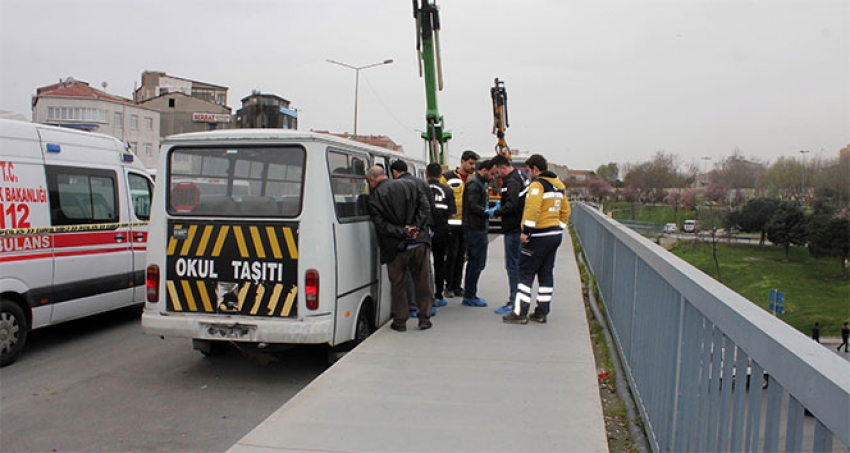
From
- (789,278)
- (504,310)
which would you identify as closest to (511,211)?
(504,310)

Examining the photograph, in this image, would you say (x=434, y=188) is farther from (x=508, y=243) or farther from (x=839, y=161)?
(x=839, y=161)

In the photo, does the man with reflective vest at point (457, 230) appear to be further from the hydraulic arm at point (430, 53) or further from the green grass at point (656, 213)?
the green grass at point (656, 213)

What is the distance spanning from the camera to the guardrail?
5.61 feet

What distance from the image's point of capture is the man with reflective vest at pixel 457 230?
8320 millimetres

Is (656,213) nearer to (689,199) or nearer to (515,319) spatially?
(689,199)

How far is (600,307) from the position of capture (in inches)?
348

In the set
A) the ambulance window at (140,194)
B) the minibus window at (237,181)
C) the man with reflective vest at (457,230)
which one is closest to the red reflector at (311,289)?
the minibus window at (237,181)

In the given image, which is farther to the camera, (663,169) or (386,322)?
(663,169)

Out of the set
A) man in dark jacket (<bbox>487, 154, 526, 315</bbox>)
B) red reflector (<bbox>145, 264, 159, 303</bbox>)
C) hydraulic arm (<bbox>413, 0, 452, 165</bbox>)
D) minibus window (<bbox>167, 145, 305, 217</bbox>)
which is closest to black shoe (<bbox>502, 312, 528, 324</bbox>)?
man in dark jacket (<bbox>487, 154, 526, 315</bbox>)

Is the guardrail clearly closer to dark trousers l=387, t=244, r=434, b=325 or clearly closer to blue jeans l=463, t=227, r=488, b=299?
dark trousers l=387, t=244, r=434, b=325

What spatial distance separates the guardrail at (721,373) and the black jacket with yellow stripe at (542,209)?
1691mm

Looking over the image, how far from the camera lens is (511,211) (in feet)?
24.5

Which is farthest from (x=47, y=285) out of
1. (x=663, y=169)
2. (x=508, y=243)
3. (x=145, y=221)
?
(x=663, y=169)

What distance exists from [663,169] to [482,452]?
66049mm
